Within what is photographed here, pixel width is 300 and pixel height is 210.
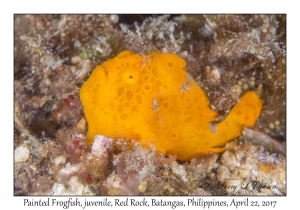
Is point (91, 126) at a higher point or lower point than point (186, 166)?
higher

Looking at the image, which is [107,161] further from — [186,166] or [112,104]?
[186,166]

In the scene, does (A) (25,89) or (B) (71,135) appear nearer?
(B) (71,135)

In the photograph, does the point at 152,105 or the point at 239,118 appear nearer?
the point at 152,105

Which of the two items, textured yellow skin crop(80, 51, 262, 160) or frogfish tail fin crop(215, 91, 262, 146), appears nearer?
textured yellow skin crop(80, 51, 262, 160)

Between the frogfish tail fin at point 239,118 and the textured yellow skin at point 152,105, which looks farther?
the frogfish tail fin at point 239,118

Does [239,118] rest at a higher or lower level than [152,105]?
lower
